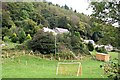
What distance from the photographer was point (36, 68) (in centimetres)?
432

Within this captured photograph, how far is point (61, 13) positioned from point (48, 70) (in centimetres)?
101

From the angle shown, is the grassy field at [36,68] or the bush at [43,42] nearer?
the grassy field at [36,68]

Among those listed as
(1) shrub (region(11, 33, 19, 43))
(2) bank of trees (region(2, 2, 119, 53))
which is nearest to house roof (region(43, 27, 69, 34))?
(2) bank of trees (region(2, 2, 119, 53))

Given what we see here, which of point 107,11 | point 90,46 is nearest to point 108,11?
point 107,11

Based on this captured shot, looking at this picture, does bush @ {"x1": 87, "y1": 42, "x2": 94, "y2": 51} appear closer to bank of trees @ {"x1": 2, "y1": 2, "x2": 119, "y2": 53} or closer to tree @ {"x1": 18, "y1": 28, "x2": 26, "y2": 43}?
bank of trees @ {"x1": 2, "y1": 2, "x2": 119, "y2": 53}

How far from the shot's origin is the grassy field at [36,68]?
414 centimetres

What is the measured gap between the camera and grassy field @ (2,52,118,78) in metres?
4.14

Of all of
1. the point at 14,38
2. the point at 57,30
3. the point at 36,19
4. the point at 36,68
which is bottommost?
the point at 36,68

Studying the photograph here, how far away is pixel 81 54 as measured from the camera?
4.36 m

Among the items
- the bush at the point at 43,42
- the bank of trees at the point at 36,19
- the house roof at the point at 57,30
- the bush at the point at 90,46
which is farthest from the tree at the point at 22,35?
the bush at the point at 90,46

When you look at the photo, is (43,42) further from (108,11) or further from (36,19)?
(108,11)

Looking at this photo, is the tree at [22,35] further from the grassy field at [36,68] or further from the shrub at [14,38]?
the grassy field at [36,68]

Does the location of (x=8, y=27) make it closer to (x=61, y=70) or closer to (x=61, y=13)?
(x=61, y=13)

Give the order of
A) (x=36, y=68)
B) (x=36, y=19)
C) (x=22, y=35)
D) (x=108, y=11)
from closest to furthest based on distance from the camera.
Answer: (x=108, y=11), (x=36, y=19), (x=22, y=35), (x=36, y=68)
